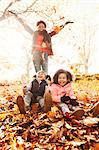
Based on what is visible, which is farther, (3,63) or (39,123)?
(3,63)

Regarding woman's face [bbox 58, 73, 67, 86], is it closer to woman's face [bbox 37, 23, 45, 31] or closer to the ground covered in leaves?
the ground covered in leaves

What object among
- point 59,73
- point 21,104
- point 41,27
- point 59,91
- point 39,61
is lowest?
point 21,104

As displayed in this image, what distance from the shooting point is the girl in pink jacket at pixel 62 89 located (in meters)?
6.40

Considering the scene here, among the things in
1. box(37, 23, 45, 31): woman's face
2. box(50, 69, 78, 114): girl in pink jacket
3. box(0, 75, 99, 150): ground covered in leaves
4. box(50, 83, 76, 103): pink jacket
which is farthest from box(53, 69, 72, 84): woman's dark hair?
box(37, 23, 45, 31): woman's face

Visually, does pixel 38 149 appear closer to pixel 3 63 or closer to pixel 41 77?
pixel 41 77

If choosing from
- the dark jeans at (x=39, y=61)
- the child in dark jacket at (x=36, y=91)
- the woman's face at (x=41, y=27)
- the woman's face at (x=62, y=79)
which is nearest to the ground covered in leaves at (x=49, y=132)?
the child in dark jacket at (x=36, y=91)

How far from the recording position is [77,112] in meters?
5.60

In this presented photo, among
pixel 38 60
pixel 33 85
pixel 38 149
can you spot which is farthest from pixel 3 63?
pixel 38 149

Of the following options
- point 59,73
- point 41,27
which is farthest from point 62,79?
point 41,27

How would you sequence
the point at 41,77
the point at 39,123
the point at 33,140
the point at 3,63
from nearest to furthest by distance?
the point at 33,140 < the point at 39,123 < the point at 41,77 < the point at 3,63

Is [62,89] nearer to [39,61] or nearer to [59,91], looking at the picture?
[59,91]

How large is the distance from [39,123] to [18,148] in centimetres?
87

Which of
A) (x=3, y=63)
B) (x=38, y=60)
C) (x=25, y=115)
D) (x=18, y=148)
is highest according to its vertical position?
(x=3, y=63)

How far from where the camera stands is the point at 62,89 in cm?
651
